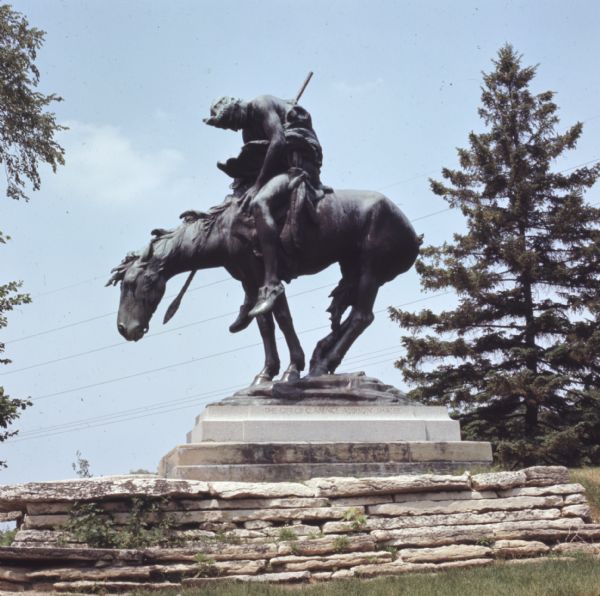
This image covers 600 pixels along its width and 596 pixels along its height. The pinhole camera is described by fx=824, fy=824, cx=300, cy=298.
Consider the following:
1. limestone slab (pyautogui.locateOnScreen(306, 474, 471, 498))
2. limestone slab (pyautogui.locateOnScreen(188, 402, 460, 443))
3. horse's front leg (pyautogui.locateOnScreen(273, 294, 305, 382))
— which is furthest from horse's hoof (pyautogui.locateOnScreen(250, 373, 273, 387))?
limestone slab (pyautogui.locateOnScreen(306, 474, 471, 498))

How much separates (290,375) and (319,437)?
1125 mm

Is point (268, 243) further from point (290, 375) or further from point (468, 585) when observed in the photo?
point (468, 585)

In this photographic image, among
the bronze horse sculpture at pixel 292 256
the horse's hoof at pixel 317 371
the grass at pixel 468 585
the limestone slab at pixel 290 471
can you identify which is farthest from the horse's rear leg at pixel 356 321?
the grass at pixel 468 585

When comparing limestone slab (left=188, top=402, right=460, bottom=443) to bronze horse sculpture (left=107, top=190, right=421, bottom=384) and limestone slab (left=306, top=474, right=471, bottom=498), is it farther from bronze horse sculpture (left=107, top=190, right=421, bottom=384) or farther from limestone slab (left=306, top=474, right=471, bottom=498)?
limestone slab (left=306, top=474, right=471, bottom=498)

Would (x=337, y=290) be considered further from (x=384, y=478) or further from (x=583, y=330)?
(x=583, y=330)

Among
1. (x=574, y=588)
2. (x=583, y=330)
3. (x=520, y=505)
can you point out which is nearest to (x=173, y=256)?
(x=520, y=505)

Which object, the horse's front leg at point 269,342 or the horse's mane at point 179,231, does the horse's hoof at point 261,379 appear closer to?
the horse's front leg at point 269,342

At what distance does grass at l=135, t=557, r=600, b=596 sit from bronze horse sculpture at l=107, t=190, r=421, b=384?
3530mm

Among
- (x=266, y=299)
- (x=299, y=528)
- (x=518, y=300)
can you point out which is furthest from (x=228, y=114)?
(x=518, y=300)

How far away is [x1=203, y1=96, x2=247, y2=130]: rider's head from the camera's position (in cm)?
1071

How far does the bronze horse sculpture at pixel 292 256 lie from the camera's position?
10.1 metres

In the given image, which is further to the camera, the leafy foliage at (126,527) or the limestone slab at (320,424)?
the limestone slab at (320,424)

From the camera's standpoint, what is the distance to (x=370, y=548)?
7.50 metres

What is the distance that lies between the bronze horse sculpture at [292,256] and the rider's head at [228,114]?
100cm
